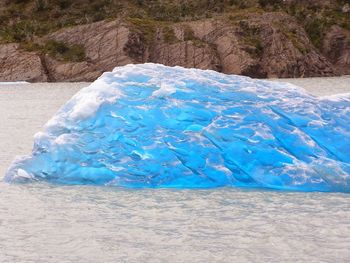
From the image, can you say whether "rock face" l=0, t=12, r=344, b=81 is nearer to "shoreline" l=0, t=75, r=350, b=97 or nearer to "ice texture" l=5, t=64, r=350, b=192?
"shoreline" l=0, t=75, r=350, b=97

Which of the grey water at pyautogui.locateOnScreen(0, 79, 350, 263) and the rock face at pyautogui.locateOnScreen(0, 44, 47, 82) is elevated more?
the grey water at pyautogui.locateOnScreen(0, 79, 350, 263)

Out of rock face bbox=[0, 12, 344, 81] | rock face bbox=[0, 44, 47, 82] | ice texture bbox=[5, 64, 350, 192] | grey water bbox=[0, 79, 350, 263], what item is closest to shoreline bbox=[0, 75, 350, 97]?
rock face bbox=[0, 44, 47, 82]

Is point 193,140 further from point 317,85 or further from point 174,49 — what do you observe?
point 174,49

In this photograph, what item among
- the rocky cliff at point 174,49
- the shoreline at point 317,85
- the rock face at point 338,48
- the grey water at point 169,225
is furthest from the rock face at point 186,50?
the grey water at point 169,225

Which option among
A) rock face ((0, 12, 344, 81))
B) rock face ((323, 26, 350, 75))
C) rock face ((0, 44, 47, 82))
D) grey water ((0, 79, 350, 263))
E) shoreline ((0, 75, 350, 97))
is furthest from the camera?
rock face ((323, 26, 350, 75))

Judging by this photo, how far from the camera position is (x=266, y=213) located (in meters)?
11.2

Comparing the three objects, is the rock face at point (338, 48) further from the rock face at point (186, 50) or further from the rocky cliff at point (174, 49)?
the rock face at point (186, 50)

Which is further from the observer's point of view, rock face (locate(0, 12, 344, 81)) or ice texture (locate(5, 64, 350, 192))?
rock face (locate(0, 12, 344, 81))

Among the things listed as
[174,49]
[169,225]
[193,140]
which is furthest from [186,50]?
[169,225]

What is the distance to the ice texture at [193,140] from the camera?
13.5m

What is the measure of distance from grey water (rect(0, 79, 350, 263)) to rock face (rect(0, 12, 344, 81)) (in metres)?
58.6

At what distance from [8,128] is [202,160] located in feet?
45.2

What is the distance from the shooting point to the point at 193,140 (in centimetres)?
1376

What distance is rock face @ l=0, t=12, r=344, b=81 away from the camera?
237ft
